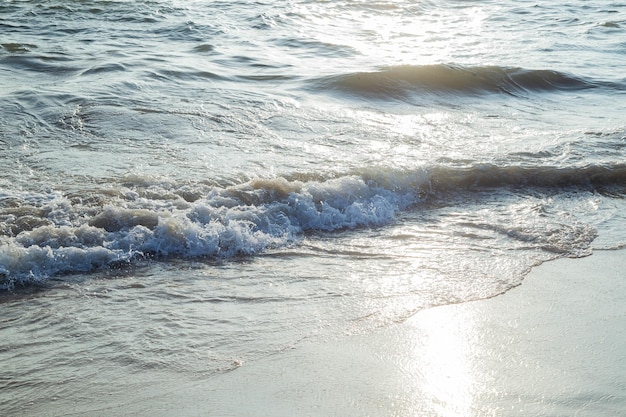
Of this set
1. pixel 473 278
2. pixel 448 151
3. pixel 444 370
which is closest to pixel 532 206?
pixel 448 151

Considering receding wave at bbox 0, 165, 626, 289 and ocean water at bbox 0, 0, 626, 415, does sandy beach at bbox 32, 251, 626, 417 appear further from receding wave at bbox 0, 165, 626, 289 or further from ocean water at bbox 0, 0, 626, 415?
receding wave at bbox 0, 165, 626, 289

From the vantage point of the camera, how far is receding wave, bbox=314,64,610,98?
8867 millimetres

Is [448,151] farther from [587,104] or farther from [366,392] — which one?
[366,392]

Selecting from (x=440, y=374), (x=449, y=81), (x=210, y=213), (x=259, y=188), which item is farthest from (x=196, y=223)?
(x=449, y=81)

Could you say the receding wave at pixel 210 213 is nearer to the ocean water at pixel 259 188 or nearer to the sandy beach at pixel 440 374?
the ocean water at pixel 259 188

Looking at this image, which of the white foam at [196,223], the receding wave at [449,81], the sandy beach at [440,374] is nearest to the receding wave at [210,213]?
the white foam at [196,223]

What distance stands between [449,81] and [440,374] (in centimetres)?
668

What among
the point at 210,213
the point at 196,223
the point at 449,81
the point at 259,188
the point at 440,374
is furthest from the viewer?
the point at 449,81

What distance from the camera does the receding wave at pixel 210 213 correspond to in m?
4.32

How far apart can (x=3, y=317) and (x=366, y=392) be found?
71.3 inches

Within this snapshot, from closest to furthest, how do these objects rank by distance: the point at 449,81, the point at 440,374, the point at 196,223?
1. the point at 440,374
2. the point at 196,223
3. the point at 449,81

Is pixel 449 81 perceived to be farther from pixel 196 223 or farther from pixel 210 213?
pixel 196 223

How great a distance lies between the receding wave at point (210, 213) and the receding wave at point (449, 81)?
2969mm

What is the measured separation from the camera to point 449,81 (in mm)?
9336
